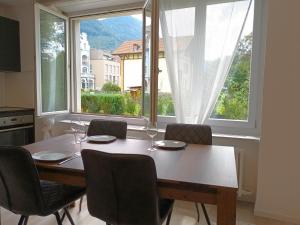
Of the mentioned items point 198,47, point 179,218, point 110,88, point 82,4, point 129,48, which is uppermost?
point 82,4

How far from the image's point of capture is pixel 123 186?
1358 mm

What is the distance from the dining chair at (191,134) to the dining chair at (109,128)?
1.43 ft

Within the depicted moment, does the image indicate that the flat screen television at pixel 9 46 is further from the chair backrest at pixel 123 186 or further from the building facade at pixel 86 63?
the chair backrest at pixel 123 186

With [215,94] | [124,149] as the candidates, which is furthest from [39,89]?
[215,94]

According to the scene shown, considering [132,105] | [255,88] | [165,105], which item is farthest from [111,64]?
[255,88]

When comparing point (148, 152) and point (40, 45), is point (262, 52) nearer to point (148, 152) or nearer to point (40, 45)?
point (148, 152)

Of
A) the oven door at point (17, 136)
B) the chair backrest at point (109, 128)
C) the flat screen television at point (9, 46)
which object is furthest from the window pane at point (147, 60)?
the flat screen television at point (9, 46)

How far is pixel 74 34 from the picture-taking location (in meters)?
3.77

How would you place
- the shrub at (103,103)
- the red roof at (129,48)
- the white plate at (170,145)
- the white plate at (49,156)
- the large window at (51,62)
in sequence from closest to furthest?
the white plate at (49,156) < the white plate at (170,145) < the large window at (51,62) < the red roof at (129,48) < the shrub at (103,103)

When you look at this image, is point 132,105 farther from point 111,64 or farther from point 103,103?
point 111,64

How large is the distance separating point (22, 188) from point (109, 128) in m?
1.05

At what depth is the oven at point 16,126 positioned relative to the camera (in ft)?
10.3

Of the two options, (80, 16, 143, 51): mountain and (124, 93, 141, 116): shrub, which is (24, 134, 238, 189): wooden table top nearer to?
(124, 93, 141, 116): shrub

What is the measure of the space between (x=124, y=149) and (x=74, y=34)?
2527 millimetres
